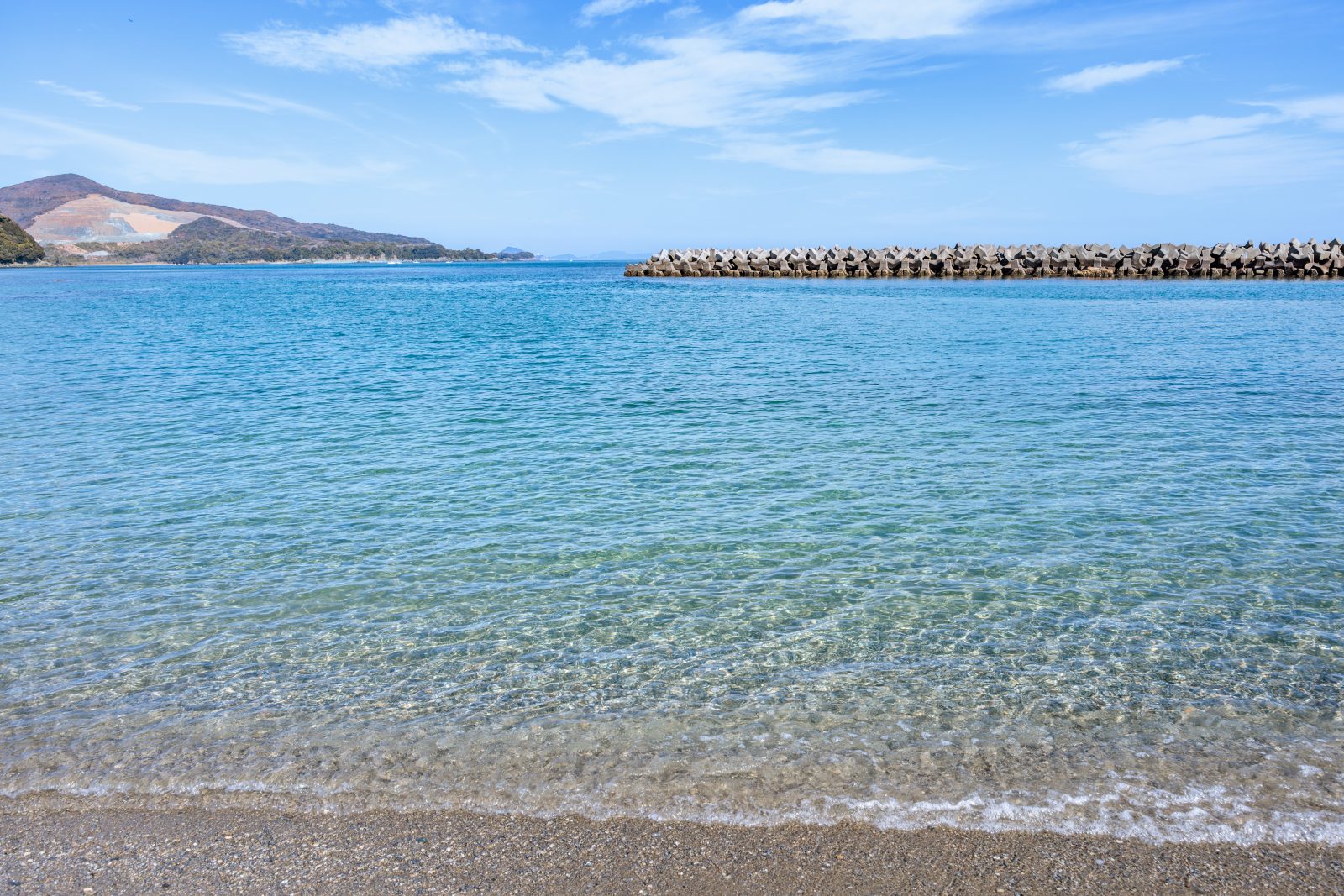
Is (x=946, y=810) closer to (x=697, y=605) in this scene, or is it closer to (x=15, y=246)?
(x=697, y=605)

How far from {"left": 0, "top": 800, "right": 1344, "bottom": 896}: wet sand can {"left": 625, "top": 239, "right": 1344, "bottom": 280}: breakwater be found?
223 feet

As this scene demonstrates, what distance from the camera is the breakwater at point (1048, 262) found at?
60.5 metres

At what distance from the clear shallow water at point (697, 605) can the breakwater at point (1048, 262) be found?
52497mm

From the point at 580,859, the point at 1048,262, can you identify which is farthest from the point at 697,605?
the point at 1048,262

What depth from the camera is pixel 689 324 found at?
115 feet

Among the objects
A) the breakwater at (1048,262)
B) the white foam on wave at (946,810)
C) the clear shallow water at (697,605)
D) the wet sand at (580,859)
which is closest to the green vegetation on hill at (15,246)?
the breakwater at (1048,262)

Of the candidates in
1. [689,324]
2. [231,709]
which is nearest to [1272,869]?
[231,709]

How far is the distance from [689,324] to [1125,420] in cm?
2208

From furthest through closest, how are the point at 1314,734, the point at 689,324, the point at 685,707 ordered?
1. the point at 689,324
2. the point at 685,707
3. the point at 1314,734

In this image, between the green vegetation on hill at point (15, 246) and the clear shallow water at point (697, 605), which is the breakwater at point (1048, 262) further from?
the green vegetation on hill at point (15, 246)

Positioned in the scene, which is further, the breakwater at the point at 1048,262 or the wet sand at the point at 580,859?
the breakwater at the point at 1048,262

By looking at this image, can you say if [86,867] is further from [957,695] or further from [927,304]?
[927,304]

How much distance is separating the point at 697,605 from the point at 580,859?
315 centimetres

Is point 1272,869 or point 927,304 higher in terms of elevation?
point 927,304
